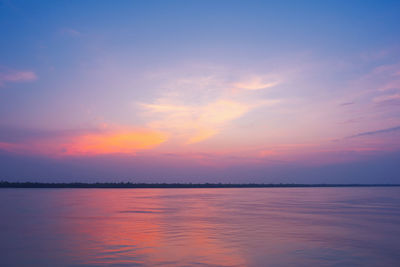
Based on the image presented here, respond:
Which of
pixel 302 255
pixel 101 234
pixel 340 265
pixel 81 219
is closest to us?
pixel 340 265

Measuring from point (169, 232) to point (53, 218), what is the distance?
10.0 meters

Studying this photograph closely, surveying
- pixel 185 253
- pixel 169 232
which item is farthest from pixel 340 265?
pixel 169 232

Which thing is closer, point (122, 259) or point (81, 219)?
point (122, 259)

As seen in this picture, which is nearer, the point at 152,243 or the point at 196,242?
the point at 152,243

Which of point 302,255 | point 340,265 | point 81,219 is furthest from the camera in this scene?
point 81,219

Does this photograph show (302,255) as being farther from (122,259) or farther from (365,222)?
(365,222)

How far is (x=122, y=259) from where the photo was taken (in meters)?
11.7

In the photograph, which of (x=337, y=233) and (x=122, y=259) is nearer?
(x=122, y=259)

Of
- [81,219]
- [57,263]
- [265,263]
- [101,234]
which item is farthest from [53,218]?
[265,263]

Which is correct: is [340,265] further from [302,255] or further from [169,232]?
[169,232]

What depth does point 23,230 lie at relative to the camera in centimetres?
1780

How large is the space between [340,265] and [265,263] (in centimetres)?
238

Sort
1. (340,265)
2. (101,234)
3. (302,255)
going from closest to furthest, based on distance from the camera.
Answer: (340,265)
(302,255)
(101,234)

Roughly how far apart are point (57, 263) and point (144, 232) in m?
6.45
